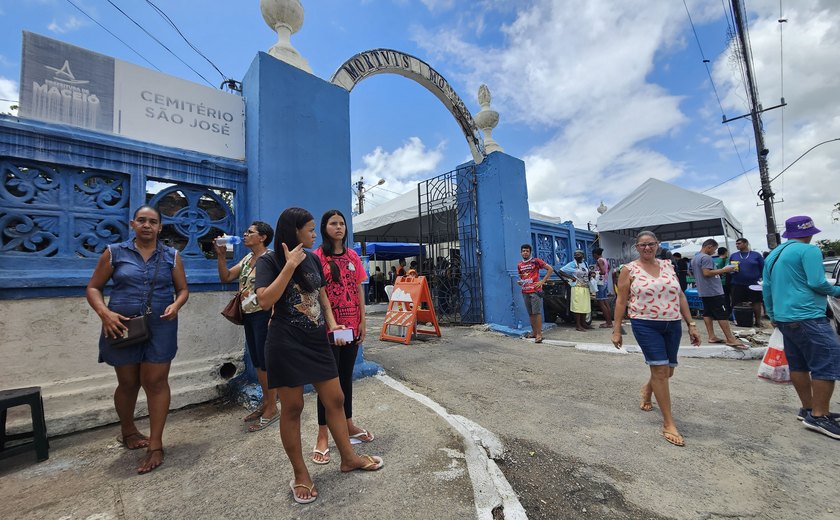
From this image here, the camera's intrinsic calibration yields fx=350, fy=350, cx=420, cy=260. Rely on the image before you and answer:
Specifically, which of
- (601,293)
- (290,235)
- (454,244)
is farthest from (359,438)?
(601,293)

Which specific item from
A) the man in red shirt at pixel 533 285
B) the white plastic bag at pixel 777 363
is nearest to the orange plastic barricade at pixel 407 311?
the man in red shirt at pixel 533 285

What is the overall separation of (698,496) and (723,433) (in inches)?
44.1

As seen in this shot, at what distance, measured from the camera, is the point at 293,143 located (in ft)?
12.7

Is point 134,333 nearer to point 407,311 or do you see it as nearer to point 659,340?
point 659,340

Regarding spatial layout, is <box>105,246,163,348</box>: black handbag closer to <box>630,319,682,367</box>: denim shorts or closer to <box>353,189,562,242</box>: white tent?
<box>630,319,682,367</box>: denim shorts

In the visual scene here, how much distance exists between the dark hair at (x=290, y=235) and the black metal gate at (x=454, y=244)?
5.83 m

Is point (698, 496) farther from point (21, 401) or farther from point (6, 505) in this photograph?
point (21, 401)

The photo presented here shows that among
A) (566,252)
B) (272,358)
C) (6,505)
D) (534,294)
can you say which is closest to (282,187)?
(272,358)

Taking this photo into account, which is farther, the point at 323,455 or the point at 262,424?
the point at 262,424

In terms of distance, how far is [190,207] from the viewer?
137 inches

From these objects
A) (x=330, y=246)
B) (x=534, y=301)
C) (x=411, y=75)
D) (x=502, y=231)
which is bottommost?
(x=534, y=301)

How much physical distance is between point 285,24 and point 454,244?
5691mm

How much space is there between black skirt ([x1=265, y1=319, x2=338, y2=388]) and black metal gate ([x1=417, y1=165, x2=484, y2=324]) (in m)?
5.81

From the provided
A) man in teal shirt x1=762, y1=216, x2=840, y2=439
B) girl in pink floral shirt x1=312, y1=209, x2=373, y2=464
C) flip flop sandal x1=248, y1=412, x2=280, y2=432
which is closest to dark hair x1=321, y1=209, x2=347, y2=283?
girl in pink floral shirt x1=312, y1=209, x2=373, y2=464
